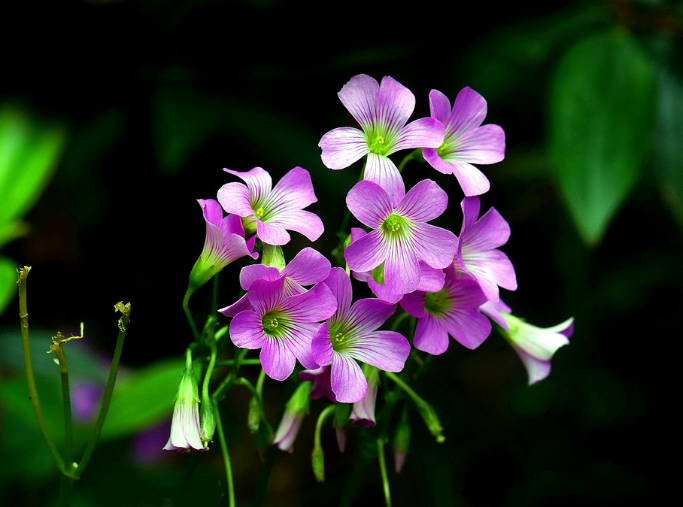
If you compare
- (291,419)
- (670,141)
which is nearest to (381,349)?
(291,419)

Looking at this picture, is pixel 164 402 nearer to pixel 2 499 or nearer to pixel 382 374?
pixel 2 499

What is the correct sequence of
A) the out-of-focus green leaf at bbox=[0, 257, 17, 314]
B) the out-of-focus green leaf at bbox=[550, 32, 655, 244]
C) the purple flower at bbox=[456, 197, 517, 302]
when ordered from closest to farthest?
1. the purple flower at bbox=[456, 197, 517, 302]
2. the out-of-focus green leaf at bbox=[0, 257, 17, 314]
3. the out-of-focus green leaf at bbox=[550, 32, 655, 244]

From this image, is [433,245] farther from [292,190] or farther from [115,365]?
[115,365]

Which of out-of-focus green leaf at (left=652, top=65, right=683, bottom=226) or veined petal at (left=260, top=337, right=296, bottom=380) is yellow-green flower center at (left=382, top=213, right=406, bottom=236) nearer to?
veined petal at (left=260, top=337, right=296, bottom=380)

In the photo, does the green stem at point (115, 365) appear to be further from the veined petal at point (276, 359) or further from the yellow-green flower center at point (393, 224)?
the yellow-green flower center at point (393, 224)

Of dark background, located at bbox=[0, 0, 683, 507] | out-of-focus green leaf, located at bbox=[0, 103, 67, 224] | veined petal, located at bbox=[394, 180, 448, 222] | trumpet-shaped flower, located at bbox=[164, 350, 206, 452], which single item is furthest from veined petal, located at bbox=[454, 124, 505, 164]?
out-of-focus green leaf, located at bbox=[0, 103, 67, 224]

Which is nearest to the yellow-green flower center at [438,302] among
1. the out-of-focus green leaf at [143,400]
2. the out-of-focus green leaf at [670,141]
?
the out-of-focus green leaf at [143,400]
